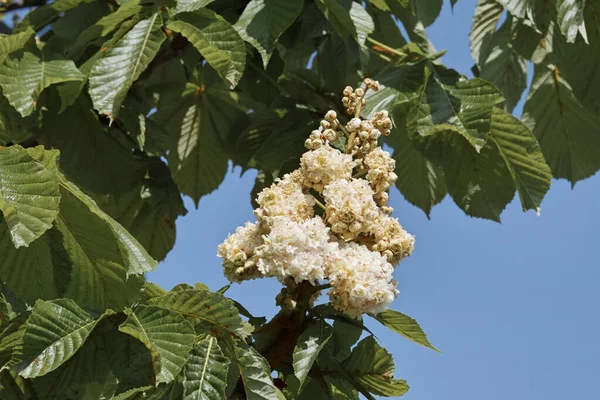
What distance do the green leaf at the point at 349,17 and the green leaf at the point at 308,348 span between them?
127 cm

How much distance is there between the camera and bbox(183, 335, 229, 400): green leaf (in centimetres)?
144

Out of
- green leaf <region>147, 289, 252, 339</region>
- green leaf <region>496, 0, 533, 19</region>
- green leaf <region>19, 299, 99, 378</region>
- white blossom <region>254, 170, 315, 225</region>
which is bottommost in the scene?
green leaf <region>19, 299, 99, 378</region>

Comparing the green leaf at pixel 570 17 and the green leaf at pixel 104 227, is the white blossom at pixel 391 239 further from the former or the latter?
the green leaf at pixel 570 17

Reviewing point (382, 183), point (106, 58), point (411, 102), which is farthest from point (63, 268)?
point (411, 102)

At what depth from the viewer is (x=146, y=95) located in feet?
11.4

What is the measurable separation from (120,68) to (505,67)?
182 cm

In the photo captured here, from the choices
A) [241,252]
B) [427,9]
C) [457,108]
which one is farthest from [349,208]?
[427,9]

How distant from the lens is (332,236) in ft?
5.27

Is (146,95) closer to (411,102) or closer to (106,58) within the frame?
(106,58)

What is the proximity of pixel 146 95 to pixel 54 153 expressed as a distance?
1819mm

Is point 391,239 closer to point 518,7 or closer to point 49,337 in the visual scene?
point 49,337

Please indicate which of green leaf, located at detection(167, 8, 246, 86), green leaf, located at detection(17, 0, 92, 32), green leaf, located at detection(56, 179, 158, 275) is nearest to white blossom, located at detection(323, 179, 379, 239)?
green leaf, located at detection(56, 179, 158, 275)

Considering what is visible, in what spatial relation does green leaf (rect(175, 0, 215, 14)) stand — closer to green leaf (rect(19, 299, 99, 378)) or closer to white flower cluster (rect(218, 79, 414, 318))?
white flower cluster (rect(218, 79, 414, 318))

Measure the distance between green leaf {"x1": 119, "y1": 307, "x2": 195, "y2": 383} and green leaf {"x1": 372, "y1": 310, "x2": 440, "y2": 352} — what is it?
37 cm
